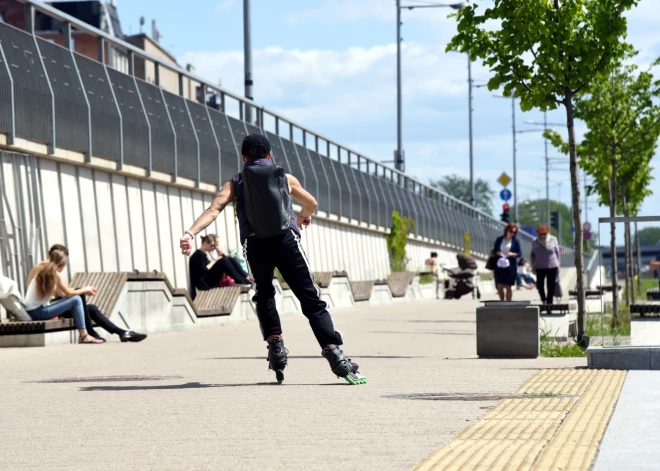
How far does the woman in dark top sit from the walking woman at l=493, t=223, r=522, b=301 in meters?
4.79

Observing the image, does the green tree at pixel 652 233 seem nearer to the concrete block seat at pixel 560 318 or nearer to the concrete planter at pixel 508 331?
the concrete planter at pixel 508 331

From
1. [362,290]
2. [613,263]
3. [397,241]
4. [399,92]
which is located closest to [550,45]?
[613,263]

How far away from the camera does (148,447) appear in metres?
6.78

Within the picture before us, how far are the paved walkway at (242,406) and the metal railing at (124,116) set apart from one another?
5022mm

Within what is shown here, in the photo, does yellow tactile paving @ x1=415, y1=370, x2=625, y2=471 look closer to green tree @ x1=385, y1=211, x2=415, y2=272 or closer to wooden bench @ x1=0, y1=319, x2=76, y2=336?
wooden bench @ x1=0, y1=319, x2=76, y2=336

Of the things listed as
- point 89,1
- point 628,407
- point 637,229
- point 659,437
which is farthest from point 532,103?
point 89,1

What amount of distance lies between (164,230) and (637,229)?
14.4 meters

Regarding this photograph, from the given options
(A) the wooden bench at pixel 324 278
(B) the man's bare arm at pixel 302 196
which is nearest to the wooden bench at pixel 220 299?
(A) the wooden bench at pixel 324 278

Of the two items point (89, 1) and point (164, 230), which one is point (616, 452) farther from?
point (89, 1)

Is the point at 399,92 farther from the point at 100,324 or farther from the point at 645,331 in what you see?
the point at 645,331

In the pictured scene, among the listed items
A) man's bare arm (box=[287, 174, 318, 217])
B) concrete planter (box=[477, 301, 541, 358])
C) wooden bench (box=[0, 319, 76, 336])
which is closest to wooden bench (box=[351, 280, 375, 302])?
wooden bench (box=[0, 319, 76, 336])

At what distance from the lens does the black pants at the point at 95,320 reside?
1838cm

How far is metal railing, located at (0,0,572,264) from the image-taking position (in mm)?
20062

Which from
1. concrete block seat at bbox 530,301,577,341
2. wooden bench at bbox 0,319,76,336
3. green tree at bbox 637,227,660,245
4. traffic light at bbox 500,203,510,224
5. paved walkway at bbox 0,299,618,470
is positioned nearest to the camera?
paved walkway at bbox 0,299,618,470
